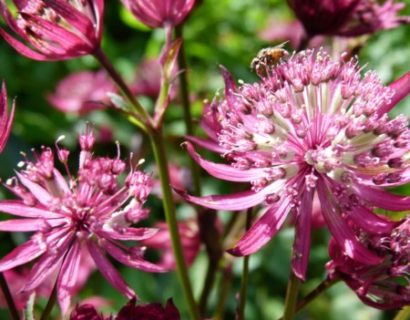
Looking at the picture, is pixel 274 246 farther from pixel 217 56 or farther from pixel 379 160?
pixel 379 160

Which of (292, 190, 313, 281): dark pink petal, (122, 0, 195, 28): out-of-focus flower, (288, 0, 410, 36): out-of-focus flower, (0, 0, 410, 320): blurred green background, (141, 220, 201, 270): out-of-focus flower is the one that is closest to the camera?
(292, 190, 313, 281): dark pink petal

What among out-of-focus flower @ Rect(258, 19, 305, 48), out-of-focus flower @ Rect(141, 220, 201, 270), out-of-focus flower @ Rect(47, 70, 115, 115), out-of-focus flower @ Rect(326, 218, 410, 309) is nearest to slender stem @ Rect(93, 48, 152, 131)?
out-of-focus flower @ Rect(326, 218, 410, 309)

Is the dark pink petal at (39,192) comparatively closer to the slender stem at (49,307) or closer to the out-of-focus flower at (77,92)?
the slender stem at (49,307)

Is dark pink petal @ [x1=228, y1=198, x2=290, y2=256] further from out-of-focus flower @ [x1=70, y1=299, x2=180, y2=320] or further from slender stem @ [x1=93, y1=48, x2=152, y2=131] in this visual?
slender stem @ [x1=93, y1=48, x2=152, y2=131]

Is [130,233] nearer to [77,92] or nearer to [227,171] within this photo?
[227,171]

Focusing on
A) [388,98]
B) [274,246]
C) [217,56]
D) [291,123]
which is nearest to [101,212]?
[291,123]

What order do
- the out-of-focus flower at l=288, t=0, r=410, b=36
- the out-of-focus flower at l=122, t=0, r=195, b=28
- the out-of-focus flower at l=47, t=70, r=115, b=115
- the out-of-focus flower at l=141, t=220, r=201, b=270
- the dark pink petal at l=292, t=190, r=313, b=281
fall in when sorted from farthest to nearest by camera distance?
the out-of-focus flower at l=47, t=70, r=115, b=115, the out-of-focus flower at l=141, t=220, r=201, b=270, the out-of-focus flower at l=288, t=0, r=410, b=36, the out-of-focus flower at l=122, t=0, r=195, b=28, the dark pink petal at l=292, t=190, r=313, b=281

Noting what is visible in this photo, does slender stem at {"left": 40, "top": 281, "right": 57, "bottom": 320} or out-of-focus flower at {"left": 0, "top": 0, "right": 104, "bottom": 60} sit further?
out-of-focus flower at {"left": 0, "top": 0, "right": 104, "bottom": 60}

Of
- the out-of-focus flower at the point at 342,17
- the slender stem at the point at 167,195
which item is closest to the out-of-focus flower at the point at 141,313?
the slender stem at the point at 167,195
